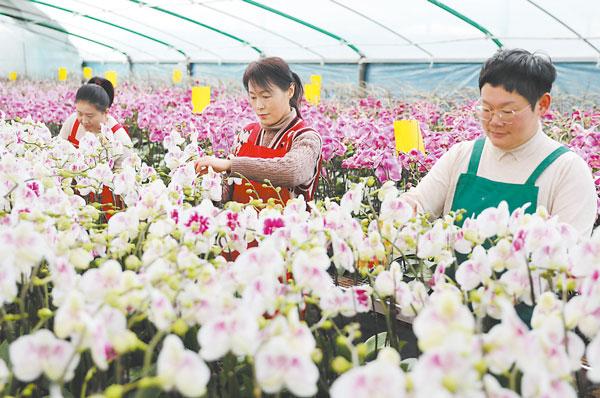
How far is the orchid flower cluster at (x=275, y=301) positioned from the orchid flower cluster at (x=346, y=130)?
35.6 inches

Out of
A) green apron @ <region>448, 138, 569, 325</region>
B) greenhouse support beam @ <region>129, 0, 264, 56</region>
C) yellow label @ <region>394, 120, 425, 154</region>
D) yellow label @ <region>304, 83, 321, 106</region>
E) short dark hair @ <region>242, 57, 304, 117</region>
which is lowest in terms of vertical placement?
→ green apron @ <region>448, 138, 569, 325</region>

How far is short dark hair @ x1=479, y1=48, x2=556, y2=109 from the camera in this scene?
1.19 metres

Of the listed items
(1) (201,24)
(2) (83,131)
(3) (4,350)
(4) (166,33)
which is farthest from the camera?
(4) (166,33)

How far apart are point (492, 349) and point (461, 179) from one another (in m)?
0.95

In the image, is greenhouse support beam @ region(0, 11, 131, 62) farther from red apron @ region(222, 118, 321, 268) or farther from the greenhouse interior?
red apron @ region(222, 118, 321, 268)

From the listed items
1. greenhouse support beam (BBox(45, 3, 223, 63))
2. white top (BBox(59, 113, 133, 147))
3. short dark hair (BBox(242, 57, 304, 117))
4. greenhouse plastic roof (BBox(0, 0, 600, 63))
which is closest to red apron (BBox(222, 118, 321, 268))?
short dark hair (BBox(242, 57, 304, 117))

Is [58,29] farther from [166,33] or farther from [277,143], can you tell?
[277,143]

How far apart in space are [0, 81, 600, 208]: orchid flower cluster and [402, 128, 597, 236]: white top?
0.81ft

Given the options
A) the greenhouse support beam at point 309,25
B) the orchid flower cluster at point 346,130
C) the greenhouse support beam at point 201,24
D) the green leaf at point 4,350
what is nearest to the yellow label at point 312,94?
the orchid flower cluster at point 346,130

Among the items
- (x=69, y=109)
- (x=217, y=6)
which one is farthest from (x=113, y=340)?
(x=217, y=6)

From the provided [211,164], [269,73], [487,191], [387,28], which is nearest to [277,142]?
[269,73]

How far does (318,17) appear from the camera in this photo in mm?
6742

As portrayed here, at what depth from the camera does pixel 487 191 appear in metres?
1.33

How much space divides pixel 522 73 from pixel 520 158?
202 millimetres
